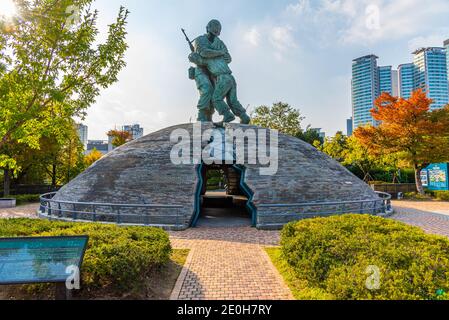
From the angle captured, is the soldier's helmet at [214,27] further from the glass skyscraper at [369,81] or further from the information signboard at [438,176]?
the glass skyscraper at [369,81]

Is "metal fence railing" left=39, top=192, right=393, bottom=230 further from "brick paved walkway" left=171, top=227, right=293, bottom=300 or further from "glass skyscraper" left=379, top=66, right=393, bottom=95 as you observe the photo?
"glass skyscraper" left=379, top=66, right=393, bottom=95

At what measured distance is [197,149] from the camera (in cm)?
1480

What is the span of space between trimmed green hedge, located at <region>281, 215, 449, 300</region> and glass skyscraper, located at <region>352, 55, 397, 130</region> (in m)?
127

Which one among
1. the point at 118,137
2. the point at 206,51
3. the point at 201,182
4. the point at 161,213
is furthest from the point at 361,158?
the point at 118,137

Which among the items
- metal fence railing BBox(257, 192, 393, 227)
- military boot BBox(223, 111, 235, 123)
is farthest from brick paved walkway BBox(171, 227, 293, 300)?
military boot BBox(223, 111, 235, 123)

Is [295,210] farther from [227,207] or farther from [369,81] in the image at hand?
[369,81]

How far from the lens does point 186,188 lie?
42.9 feet

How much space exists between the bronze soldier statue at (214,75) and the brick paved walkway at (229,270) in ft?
35.9

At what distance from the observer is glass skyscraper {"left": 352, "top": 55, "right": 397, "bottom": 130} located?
123m

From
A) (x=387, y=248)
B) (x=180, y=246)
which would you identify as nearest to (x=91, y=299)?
(x=180, y=246)

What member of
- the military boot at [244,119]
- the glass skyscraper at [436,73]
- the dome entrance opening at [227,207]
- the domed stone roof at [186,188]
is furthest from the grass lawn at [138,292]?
the glass skyscraper at [436,73]

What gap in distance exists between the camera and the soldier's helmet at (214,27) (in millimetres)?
19078

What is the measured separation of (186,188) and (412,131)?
22101 mm
